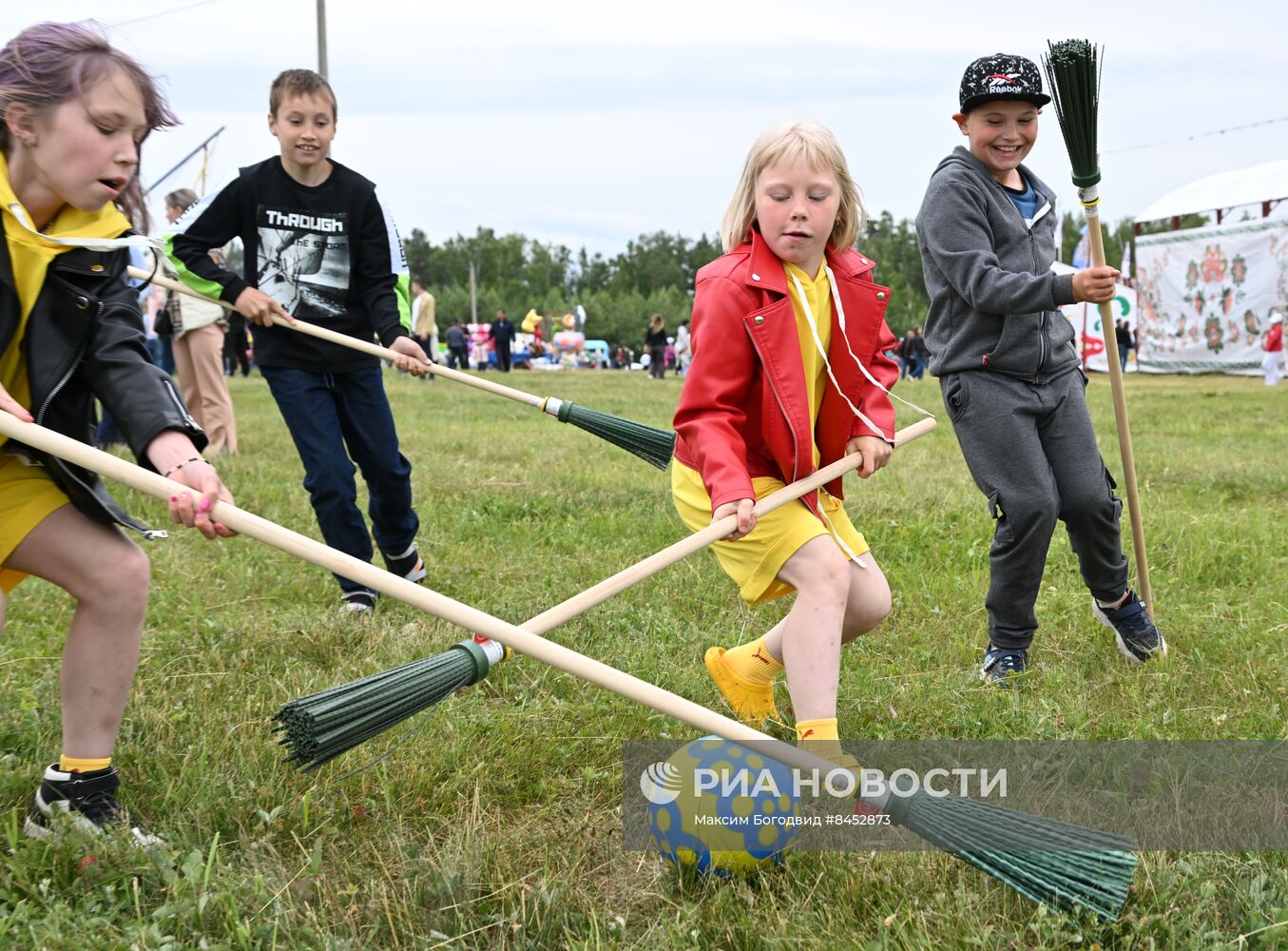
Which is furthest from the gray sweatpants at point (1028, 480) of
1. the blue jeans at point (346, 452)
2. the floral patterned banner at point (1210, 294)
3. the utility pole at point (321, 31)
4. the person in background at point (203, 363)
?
the floral patterned banner at point (1210, 294)

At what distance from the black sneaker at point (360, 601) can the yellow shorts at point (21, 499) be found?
2056 millimetres

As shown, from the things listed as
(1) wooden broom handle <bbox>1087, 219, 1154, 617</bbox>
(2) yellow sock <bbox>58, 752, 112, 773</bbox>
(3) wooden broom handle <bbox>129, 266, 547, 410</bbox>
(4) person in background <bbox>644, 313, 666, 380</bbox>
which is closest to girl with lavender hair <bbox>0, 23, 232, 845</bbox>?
(2) yellow sock <bbox>58, 752, 112, 773</bbox>

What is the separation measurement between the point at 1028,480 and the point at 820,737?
1.33m

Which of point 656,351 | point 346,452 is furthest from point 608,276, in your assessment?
point 346,452

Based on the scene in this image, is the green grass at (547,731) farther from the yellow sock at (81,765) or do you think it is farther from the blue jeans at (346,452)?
the blue jeans at (346,452)

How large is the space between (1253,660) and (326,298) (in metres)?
3.75

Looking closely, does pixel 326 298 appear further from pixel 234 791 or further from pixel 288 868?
pixel 288 868

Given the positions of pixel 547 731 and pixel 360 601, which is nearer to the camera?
pixel 547 731

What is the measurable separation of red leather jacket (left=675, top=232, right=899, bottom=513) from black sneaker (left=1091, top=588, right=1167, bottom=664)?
1.49 metres

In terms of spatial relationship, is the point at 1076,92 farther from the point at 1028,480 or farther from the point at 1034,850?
the point at 1034,850

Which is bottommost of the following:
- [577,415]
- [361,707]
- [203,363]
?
[361,707]

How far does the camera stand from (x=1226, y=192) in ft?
80.6

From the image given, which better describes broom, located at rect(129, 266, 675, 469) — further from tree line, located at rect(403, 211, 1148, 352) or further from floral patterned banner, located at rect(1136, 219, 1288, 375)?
tree line, located at rect(403, 211, 1148, 352)

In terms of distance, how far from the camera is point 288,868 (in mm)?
2703
